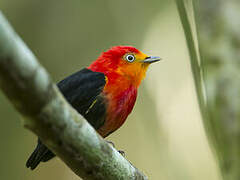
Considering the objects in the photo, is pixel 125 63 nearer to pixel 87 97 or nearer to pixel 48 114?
pixel 87 97

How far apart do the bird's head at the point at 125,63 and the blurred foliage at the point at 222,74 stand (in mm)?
968

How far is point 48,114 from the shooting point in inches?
85.5

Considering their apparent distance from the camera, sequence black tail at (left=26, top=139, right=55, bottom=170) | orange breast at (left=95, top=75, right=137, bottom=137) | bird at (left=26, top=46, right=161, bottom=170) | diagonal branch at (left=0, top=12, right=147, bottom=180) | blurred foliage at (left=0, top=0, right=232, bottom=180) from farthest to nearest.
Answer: blurred foliage at (left=0, top=0, right=232, bottom=180) → orange breast at (left=95, top=75, right=137, bottom=137) → bird at (left=26, top=46, right=161, bottom=170) → black tail at (left=26, top=139, right=55, bottom=170) → diagonal branch at (left=0, top=12, right=147, bottom=180)

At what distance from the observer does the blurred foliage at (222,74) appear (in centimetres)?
310

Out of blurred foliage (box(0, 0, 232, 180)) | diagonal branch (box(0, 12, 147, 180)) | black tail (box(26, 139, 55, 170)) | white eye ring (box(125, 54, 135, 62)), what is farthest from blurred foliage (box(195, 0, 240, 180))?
blurred foliage (box(0, 0, 232, 180))

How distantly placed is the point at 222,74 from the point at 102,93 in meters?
1.03

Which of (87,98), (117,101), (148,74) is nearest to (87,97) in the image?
(87,98)

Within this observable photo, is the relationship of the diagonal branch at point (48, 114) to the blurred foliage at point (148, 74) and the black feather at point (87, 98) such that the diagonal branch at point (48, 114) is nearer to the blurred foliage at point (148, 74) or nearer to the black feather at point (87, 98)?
the black feather at point (87, 98)

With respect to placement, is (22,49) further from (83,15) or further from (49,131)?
(83,15)

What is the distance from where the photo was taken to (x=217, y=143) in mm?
3119

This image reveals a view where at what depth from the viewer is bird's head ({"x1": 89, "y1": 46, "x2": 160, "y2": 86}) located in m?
Answer: 4.24

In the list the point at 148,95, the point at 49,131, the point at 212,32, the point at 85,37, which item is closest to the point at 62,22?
the point at 85,37

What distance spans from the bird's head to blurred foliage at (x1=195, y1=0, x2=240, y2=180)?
0.97 metres

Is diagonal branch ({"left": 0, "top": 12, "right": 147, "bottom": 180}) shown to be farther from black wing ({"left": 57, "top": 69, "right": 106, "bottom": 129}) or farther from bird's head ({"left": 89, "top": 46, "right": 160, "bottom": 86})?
bird's head ({"left": 89, "top": 46, "right": 160, "bottom": 86})
